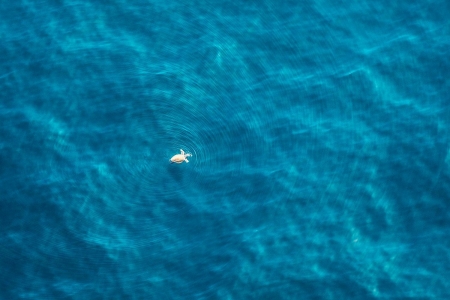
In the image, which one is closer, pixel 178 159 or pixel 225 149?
pixel 178 159

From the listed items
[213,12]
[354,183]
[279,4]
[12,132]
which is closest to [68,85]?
[12,132]

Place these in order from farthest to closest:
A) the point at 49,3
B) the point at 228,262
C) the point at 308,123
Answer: the point at 49,3 → the point at 308,123 → the point at 228,262

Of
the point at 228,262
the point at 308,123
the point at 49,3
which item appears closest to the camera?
the point at 228,262

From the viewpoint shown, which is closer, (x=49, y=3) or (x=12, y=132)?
(x=12, y=132)

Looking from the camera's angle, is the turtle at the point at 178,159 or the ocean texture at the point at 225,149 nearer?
the ocean texture at the point at 225,149

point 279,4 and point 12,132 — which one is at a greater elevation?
point 279,4

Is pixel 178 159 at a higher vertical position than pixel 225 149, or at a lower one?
lower

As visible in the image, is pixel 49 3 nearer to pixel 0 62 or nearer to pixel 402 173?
pixel 0 62

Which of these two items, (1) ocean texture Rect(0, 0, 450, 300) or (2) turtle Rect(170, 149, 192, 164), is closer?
(1) ocean texture Rect(0, 0, 450, 300)
